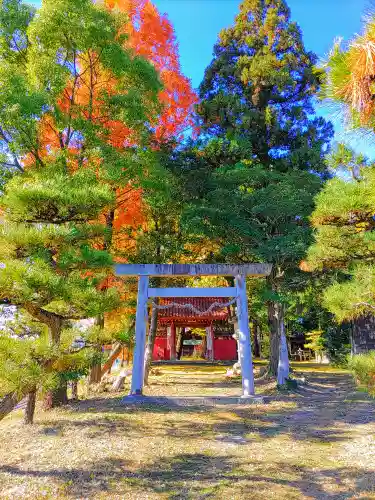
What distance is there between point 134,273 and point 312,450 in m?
5.63

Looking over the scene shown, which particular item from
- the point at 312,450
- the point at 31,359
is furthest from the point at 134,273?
the point at 312,450

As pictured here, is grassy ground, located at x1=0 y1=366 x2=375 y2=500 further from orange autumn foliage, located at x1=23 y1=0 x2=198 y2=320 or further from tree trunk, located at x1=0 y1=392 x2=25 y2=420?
orange autumn foliage, located at x1=23 y1=0 x2=198 y2=320

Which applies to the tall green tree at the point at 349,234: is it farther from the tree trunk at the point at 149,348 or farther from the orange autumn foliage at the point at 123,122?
the tree trunk at the point at 149,348

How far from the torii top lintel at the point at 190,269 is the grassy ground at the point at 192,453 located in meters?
3.09

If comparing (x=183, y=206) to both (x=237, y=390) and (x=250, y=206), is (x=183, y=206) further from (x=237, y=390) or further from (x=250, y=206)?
(x=237, y=390)

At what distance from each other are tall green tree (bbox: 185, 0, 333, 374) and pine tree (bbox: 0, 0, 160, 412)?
10.6ft

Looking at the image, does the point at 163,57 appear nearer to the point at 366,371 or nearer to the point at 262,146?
the point at 262,146

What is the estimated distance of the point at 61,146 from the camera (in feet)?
25.6

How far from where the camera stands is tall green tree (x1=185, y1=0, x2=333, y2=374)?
1030cm

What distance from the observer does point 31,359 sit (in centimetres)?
467

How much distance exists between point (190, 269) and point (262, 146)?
19.2 feet

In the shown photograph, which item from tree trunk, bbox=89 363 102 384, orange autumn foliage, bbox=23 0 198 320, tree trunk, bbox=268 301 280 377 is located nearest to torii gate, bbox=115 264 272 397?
orange autumn foliage, bbox=23 0 198 320

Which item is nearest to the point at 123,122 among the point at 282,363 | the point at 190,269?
the point at 190,269

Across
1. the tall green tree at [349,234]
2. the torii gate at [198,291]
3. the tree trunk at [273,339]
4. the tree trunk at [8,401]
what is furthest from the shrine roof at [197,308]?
the tree trunk at [8,401]
